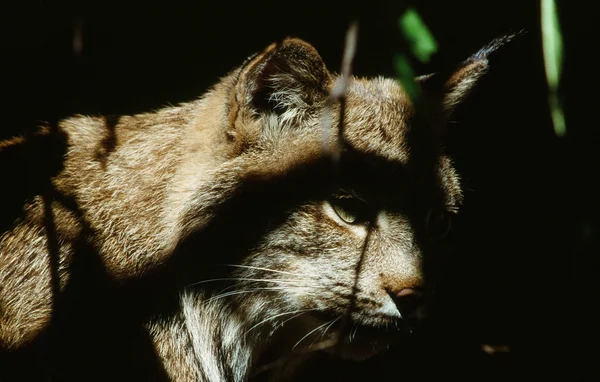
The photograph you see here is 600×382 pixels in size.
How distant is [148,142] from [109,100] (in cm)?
132

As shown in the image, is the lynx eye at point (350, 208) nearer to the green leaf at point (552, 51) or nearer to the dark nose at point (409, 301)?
the dark nose at point (409, 301)

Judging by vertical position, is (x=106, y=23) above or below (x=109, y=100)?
above

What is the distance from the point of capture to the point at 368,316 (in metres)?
2.46

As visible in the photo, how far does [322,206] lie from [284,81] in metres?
0.54

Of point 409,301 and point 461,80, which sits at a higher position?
point 461,80

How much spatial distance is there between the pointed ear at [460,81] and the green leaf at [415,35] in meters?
0.68

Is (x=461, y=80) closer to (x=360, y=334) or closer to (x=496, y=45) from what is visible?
(x=496, y=45)

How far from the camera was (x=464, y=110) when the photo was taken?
122 inches

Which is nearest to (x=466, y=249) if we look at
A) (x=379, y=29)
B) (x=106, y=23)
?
(x=379, y=29)

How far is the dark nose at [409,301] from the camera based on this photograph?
2.39m

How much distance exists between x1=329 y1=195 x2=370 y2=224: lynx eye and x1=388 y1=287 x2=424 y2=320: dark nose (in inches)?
14.3

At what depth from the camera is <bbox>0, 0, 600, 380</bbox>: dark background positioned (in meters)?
3.29

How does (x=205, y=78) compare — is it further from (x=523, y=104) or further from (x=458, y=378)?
(x=458, y=378)

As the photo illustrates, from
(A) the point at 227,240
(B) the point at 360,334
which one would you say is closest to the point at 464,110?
(B) the point at 360,334
